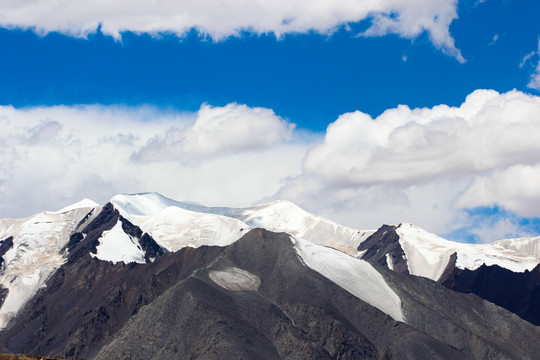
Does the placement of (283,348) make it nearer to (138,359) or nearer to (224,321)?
(224,321)

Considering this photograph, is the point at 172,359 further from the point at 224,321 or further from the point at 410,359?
the point at 410,359

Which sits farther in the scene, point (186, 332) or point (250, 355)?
point (186, 332)

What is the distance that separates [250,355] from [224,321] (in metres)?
13.8

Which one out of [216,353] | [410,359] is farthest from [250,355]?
[410,359]

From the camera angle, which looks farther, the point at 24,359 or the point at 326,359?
the point at 326,359

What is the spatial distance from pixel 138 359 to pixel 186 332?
1230cm

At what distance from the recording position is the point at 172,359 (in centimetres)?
18975

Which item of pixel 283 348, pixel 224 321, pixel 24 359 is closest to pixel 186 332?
pixel 224 321

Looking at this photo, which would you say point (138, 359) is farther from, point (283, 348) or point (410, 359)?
point (410, 359)

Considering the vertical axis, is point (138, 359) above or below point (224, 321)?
below

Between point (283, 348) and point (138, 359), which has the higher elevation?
point (283, 348)

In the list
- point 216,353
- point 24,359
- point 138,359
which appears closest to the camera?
point 24,359

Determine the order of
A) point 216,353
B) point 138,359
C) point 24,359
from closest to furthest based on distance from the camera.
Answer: point 24,359, point 216,353, point 138,359

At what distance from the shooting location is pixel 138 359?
196 meters
